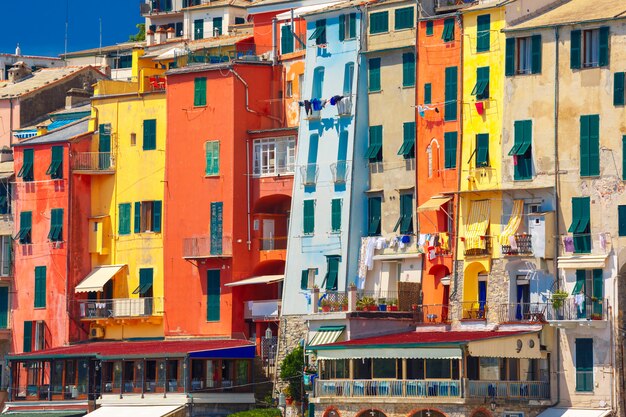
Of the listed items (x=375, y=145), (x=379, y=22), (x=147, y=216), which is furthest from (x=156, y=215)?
(x=379, y=22)

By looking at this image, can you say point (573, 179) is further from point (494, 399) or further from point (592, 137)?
point (494, 399)

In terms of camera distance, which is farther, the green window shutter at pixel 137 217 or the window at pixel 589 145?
the green window shutter at pixel 137 217

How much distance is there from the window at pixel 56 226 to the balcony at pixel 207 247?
27.6 feet

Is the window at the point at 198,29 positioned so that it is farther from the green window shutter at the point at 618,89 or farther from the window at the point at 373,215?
the green window shutter at the point at 618,89

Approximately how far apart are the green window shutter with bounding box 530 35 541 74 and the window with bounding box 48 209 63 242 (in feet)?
96.6

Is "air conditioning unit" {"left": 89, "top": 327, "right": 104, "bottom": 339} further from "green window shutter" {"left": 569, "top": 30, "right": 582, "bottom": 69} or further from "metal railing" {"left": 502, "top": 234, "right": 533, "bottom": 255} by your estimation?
"green window shutter" {"left": 569, "top": 30, "right": 582, "bottom": 69}

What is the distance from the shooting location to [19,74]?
11644cm

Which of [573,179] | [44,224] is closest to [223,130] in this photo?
[44,224]

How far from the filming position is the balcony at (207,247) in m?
94.6

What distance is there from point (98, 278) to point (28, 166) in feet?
26.5

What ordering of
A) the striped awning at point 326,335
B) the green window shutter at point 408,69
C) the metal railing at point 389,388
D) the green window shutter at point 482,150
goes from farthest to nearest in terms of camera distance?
1. the green window shutter at point 408,69
2. the striped awning at point 326,335
3. the green window shutter at point 482,150
4. the metal railing at point 389,388

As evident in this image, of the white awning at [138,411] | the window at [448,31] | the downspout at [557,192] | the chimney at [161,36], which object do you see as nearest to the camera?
the downspout at [557,192]

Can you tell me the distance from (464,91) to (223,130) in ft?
47.1

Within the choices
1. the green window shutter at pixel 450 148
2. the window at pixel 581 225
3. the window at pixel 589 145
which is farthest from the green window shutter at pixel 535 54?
the window at pixel 581 225
